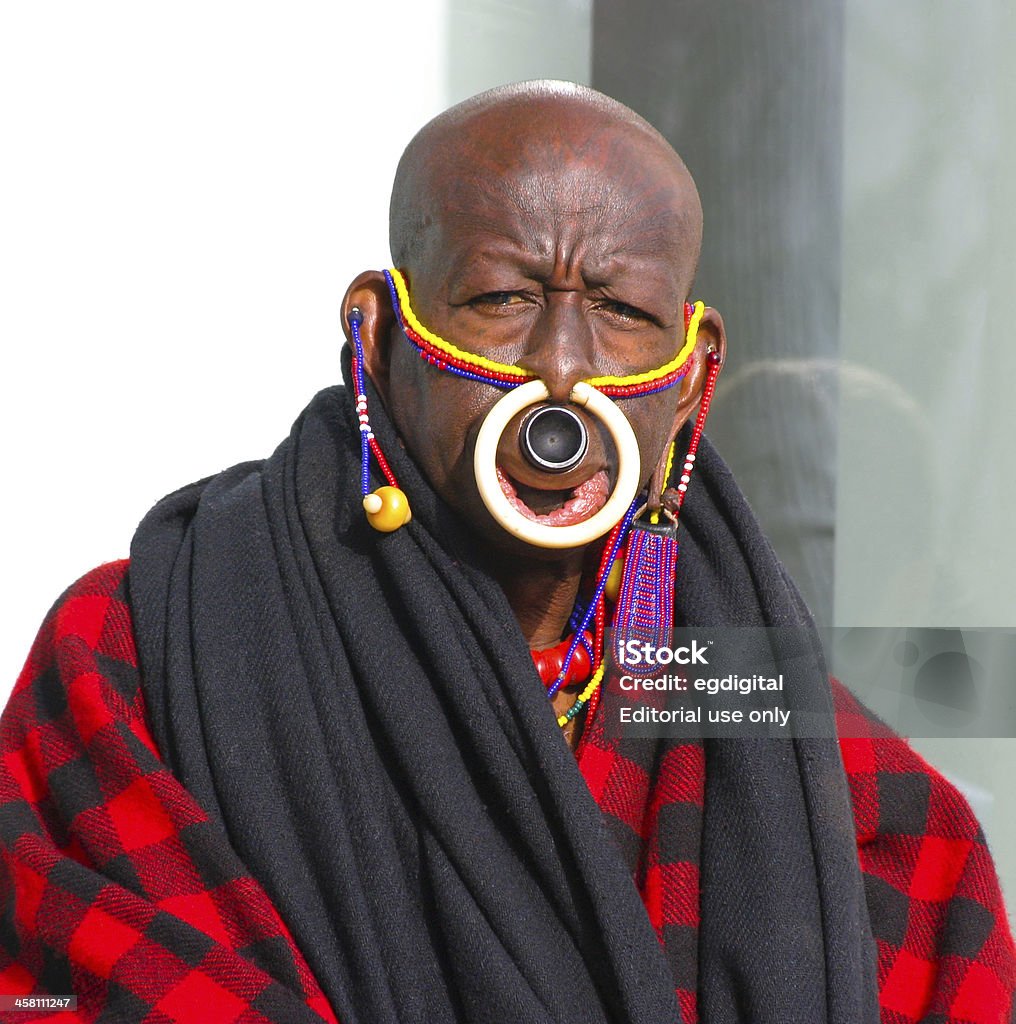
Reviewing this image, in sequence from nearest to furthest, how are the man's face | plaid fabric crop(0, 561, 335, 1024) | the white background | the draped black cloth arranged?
1. plaid fabric crop(0, 561, 335, 1024)
2. the draped black cloth
3. the man's face
4. the white background

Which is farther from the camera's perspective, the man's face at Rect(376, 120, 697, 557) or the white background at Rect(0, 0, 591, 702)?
the white background at Rect(0, 0, 591, 702)

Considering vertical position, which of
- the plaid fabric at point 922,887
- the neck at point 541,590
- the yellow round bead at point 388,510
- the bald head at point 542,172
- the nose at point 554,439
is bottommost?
the plaid fabric at point 922,887

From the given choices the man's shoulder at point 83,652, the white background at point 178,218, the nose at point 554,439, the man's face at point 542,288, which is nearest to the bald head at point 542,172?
the man's face at point 542,288

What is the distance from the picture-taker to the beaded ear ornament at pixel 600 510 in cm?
132

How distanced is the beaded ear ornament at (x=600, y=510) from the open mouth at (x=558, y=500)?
0.02 meters

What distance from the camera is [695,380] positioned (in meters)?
1.53

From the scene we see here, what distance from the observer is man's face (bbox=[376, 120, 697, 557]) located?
1.34 meters

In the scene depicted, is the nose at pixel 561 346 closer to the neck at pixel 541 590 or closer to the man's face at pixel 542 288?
the man's face at pixel 542 288

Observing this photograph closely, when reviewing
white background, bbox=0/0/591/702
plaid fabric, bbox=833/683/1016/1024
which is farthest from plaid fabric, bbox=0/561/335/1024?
white background, bbox=0/0/591/702

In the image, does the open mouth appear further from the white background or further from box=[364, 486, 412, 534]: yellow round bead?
the white background

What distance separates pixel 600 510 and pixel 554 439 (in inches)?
3.7

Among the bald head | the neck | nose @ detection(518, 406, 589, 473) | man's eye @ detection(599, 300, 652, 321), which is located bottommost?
the neck

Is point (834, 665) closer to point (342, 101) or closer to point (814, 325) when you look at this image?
point (814, 325)

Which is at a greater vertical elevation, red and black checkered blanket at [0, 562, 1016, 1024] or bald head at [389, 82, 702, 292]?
bald head at [389, 82, 702, 292]
